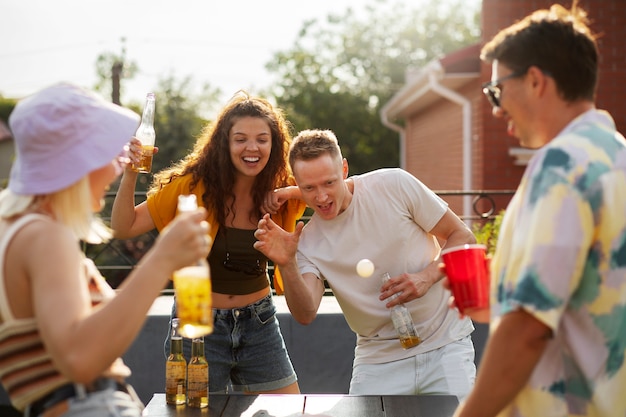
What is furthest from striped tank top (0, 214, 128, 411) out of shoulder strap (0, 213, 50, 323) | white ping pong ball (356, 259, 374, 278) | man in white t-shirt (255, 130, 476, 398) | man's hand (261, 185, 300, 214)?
man's hand (261, 185, 300, 214)

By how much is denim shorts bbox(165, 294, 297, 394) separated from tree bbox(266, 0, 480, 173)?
78.3 ft

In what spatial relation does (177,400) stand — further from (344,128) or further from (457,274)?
(344,128)

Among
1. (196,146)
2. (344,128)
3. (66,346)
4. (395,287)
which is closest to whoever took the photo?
(66,346)

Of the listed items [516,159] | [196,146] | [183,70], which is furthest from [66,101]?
[183,70]

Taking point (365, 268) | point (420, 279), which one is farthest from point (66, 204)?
point (420, 279)

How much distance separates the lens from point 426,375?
3.63 meters

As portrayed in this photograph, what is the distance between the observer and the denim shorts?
3.88 m

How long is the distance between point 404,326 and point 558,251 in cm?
182

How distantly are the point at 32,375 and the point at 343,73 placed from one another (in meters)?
38.3

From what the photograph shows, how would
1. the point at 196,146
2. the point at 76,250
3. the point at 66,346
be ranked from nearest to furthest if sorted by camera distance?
the point at 66,346
the point at 76,250
the point at 196,146

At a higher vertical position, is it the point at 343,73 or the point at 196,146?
the point at 196,146

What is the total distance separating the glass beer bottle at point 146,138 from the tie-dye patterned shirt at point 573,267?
2.21 meters

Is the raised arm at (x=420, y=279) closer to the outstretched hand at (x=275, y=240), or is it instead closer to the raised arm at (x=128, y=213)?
the outstretched hand at (x=275, y=240)

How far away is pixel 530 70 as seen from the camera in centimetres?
199
